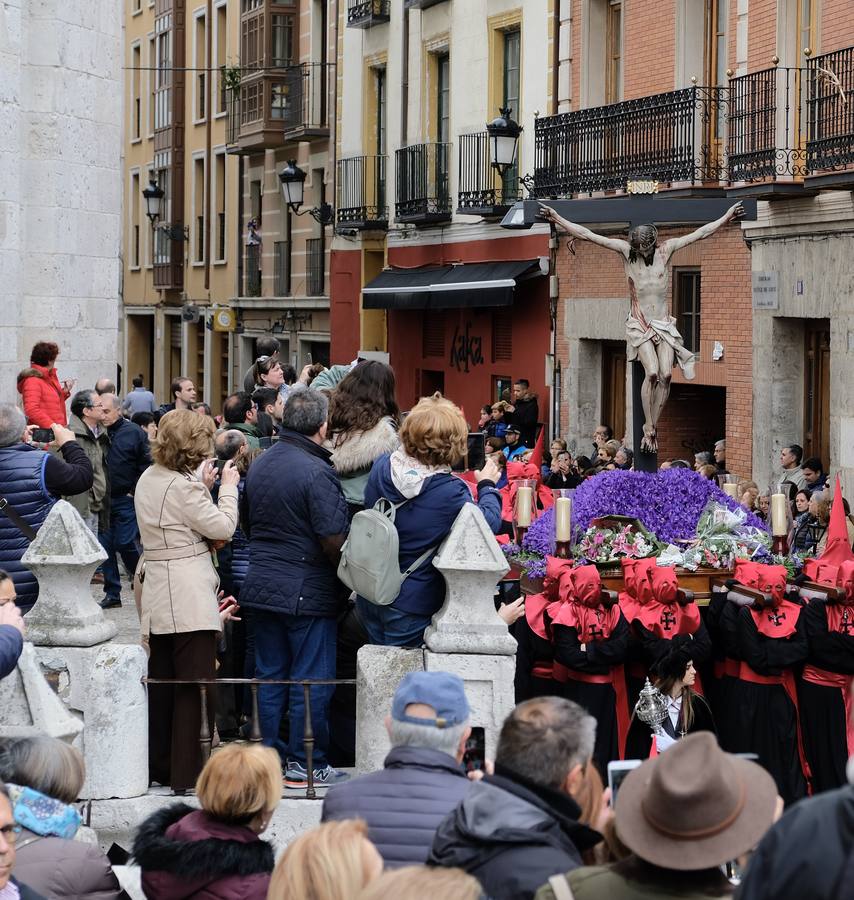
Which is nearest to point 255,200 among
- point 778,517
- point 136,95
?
point 136,95

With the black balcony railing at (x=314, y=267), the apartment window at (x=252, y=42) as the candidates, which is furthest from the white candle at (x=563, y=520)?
the apartment window at (x=252, y=42)

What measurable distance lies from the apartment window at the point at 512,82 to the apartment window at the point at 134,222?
22.1 m

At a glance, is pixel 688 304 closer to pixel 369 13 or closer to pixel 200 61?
pixel 369 13

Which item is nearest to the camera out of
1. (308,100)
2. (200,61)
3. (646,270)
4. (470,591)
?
(470,591)

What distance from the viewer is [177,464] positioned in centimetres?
749

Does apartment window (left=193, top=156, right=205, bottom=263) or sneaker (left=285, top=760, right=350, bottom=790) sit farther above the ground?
apartment window (left=193, top=156, right=205, bottom=263)

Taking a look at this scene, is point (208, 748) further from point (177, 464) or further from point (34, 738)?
point (34, 738)

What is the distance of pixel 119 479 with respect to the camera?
13.6m

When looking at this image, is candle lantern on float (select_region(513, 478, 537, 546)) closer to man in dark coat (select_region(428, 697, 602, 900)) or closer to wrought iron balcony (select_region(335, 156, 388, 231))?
man in dark coat (select_region(428, 697, 602, 900))

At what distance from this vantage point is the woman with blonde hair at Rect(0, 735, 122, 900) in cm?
491

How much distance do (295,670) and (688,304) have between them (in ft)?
43.6

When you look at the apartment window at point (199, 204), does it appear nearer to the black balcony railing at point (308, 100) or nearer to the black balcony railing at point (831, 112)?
the black balcony railing at point (308, 100)

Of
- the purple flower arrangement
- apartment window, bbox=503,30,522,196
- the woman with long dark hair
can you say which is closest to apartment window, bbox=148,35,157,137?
apartment window, bbox=503,30,522,196

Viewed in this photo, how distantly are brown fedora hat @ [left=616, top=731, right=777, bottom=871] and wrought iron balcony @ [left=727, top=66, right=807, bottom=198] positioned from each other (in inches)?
521
